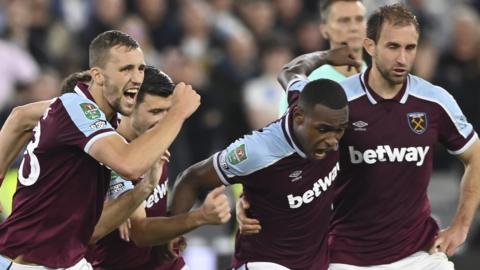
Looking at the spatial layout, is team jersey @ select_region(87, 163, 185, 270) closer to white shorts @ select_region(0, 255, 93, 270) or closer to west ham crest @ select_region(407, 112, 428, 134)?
white shorts @ select_region(0, 255, 93, 270)

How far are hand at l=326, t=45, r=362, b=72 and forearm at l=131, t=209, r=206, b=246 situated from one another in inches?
58.2

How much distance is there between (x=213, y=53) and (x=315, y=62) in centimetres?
654

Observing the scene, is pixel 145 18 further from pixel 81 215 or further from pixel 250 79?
pixel 81 215

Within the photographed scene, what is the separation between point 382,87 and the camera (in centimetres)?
727

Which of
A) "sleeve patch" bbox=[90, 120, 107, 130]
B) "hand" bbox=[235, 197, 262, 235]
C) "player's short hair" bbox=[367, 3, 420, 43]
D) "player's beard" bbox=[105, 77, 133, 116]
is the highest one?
"player's short hair" bbox=[367, 3, 420, 43]

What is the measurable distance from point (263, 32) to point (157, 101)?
288 inches

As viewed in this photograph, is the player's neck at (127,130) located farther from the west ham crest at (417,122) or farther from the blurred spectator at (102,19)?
the blurred spectator at (102,19)

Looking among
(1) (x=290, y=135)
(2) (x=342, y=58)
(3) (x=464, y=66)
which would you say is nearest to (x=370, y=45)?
(2) (x=342, y=58)

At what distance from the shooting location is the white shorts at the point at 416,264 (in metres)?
7.29

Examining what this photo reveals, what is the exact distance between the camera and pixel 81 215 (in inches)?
263

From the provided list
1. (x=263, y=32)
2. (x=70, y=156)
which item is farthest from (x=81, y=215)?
(x=263, y=32)

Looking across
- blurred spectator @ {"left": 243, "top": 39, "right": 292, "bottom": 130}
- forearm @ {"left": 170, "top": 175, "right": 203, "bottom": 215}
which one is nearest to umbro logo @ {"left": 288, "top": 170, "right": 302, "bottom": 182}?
forearm @ {"left": 170, "top": 175, "right": 203, "bottom": 215}

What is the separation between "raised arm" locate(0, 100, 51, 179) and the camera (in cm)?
710

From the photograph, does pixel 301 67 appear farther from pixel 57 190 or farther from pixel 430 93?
pixel 57 190
